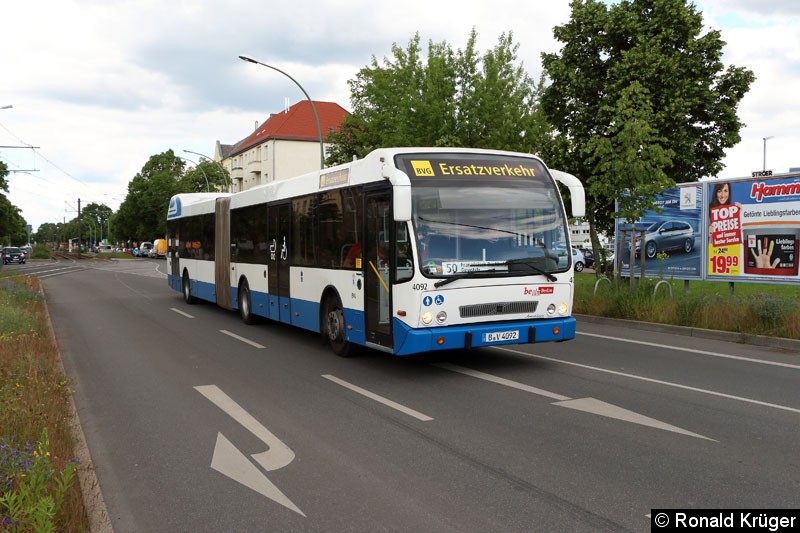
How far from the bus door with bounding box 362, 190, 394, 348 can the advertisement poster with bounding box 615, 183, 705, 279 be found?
8.76 metres

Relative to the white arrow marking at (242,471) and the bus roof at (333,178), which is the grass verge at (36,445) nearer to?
the white arrow marking at (242,471)

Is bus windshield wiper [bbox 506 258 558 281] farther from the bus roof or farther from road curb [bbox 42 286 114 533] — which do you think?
road curb [bbox 42 286 114 533]

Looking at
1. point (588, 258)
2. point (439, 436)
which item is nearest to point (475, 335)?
point (439, 436)

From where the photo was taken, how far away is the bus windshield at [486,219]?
8.59 metres

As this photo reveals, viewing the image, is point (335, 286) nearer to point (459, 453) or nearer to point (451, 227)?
point (451, 227)

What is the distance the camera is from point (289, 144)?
264 feet

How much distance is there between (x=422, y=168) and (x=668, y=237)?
32.7ft

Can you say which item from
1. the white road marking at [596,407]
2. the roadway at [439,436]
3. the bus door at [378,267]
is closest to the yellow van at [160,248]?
the roadway at [439,436]

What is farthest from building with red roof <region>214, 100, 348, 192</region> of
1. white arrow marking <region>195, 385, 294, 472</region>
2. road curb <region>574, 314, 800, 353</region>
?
white arrow marking <region>195, 385, 294, 472</region>

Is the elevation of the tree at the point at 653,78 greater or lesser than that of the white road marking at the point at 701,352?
greater

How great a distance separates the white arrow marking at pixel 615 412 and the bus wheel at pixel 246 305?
9.17 m

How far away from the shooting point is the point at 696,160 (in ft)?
75.9

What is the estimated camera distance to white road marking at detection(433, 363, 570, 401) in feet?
25.3

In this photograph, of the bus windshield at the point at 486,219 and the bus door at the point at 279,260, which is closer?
the bus windshield at the point at 486,219
